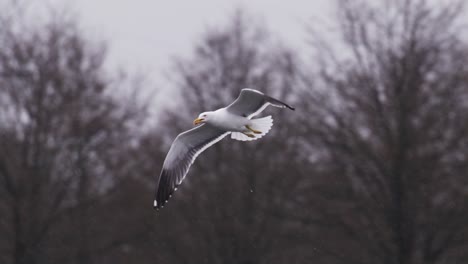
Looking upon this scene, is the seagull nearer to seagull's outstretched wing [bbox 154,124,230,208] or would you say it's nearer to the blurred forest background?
seagull's outstretched wing [bbox 154,124,230,208]

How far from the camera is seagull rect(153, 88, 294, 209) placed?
1048cm

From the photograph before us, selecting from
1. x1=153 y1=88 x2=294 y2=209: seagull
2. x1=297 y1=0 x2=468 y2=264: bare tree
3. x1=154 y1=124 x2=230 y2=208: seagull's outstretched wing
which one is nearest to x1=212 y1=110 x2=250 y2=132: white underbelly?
x1=153 y1=88 x2=294 y2=209: seagull

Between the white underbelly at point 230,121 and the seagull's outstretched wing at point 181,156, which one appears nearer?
the white underbelly at point 230,121

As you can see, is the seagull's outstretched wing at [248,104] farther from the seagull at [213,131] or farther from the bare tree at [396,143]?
the bare tree at [396,143]

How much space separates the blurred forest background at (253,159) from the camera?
613 inches

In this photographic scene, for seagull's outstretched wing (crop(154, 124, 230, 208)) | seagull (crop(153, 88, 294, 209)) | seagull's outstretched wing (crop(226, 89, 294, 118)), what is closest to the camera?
seagull's outstretched wing (crop(226, 89, 294, 118))

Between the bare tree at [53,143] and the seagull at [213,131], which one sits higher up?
the bare tree at [53,143]

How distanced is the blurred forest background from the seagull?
205 inches

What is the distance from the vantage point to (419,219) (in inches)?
614

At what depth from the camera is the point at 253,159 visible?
2094cm

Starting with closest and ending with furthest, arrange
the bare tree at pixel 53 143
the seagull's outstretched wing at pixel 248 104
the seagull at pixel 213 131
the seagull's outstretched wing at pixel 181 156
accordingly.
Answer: the seagull's outstretched wing at pixel 248 104, the seagull at pixel 213 131, the seagull's outstretched wing at pixel 181 156, the bare tree at pixel 53 143

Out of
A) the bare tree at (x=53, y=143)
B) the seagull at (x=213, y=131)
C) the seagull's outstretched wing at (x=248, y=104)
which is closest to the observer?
the seagull's outstretched wing at (x=248, y=104)

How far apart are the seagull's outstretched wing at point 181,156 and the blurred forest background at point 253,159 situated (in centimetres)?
513

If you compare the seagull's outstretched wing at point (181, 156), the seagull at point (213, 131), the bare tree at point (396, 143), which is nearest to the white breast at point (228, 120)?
the seagull at point (213, 131)
